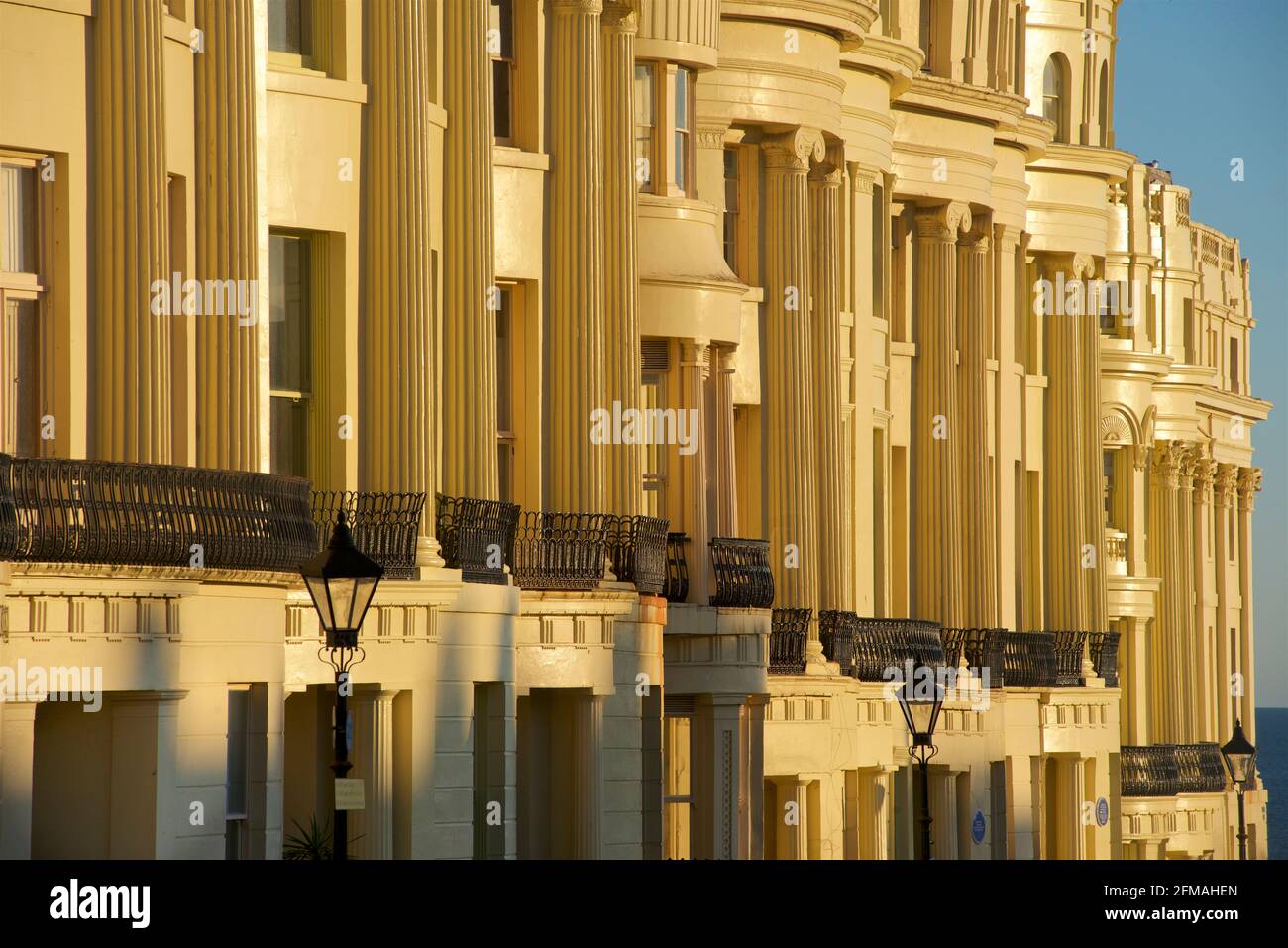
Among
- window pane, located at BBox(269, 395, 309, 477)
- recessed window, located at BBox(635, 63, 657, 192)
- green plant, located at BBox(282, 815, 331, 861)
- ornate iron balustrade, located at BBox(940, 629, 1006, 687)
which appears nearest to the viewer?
green plant, located at BBox(282, 815, 331, 861)

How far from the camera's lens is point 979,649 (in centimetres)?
5594

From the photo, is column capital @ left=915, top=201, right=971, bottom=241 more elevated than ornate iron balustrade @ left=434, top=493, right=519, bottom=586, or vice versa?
column capital @ left=915, top=201, right=971, bottom=241

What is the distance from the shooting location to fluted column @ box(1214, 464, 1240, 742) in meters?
88.4

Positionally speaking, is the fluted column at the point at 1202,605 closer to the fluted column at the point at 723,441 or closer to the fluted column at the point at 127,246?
the fluted column at the point at 723,441

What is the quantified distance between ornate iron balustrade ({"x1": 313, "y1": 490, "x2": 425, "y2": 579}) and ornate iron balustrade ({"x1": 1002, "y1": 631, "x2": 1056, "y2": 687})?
2706cm

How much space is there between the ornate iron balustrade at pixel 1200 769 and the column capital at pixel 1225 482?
12958 millimetres

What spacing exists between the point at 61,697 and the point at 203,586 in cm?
211

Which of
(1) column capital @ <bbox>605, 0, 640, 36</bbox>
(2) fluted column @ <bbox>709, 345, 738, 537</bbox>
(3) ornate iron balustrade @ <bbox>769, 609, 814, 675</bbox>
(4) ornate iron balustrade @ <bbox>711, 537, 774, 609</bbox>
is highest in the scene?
(1) column capital @ <bbox>605, 0, 640, 36</bbox>

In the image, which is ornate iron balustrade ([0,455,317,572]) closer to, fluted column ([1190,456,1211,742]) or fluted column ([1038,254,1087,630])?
fluted column ([1038,254,1087,630])

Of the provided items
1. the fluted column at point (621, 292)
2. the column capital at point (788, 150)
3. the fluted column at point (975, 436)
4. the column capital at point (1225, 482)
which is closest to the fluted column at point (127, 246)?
the fluted column at point (621, 292)

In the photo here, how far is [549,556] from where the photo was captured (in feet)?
118

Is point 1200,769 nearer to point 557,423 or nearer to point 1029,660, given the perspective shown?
point 1029,660

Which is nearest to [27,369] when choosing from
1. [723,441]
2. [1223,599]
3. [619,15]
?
[619,15]

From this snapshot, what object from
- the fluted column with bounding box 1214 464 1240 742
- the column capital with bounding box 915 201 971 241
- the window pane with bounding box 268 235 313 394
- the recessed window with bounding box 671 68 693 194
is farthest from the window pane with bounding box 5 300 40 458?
the fluted column with bounding box 1214 464 1240 742
